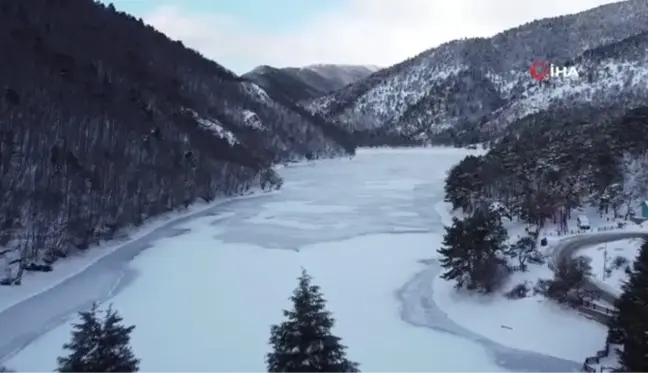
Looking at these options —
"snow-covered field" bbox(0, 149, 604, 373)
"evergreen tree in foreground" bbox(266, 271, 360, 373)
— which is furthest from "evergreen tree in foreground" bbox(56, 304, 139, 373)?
"snow-covered field" bbox(0, 149, 604, 373)

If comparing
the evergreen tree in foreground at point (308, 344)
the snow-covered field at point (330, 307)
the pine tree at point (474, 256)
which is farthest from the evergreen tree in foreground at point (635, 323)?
the pine tree at point (474, 256)

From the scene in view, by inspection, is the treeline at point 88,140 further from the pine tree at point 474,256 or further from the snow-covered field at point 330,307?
the pine tree at point 474,256

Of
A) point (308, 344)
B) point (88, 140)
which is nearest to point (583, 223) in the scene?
point (308, 344)

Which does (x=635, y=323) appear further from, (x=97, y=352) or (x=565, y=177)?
(x=565, y=177)

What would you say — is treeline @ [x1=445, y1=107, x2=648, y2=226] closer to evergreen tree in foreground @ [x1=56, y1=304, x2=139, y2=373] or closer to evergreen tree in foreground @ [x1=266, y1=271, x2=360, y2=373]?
evergreen tree in foreground @ [x1=266, y1=271, x2=360, y2=373]

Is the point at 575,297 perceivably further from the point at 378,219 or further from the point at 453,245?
the point at 378,219

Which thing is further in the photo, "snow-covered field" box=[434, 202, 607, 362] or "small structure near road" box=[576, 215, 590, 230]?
"small structure near road" box=[576, 215, 590, 230]
